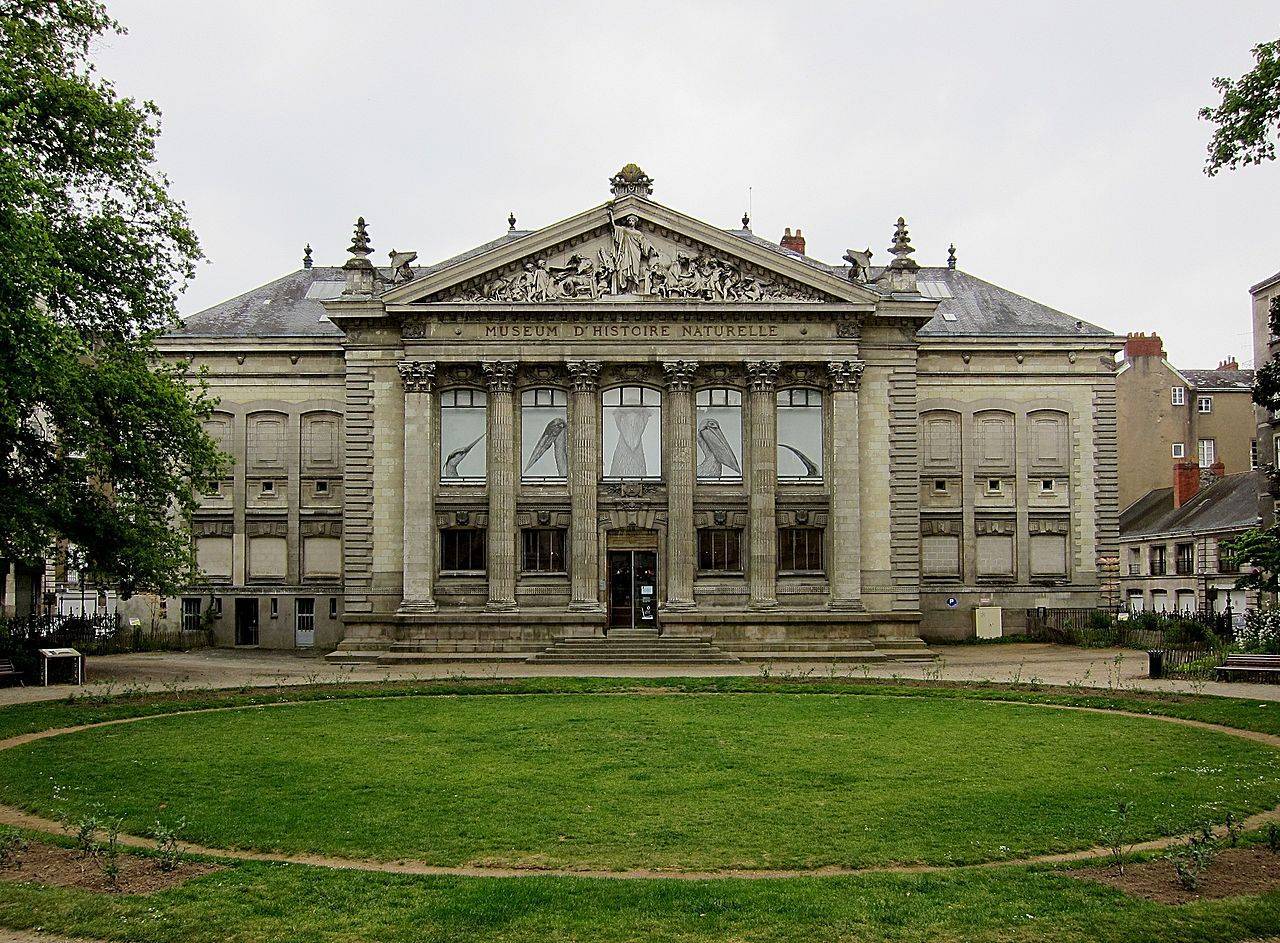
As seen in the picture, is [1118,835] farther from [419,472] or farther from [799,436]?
[419,472]

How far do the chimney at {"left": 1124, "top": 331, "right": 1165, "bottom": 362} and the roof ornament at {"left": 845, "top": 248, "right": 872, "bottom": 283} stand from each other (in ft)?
93.2

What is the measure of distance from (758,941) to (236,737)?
13718 millimetres

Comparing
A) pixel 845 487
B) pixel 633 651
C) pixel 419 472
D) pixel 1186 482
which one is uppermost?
pixel 1186 482

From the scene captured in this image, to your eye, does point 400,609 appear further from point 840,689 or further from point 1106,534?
point 1106,534

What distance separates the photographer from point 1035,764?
17.6m

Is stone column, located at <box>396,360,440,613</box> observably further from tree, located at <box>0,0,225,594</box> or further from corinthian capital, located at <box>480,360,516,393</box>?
tree, located at <box>0,0,225,594</box>

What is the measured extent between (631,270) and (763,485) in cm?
Answer: 917

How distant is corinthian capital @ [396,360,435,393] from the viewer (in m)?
41.9

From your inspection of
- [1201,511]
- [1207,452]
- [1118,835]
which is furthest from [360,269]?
[1207,452]

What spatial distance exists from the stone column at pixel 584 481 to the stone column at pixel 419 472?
16.7ft

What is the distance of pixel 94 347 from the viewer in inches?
1302

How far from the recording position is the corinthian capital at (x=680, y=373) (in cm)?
4178

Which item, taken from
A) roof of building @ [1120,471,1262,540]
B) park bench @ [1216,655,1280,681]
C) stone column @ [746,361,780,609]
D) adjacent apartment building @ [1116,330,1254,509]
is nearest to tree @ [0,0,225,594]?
stone column @ [746,361,780,609]

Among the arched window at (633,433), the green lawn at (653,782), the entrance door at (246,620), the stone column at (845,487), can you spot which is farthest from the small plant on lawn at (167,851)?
the entrance door at (246,620)
